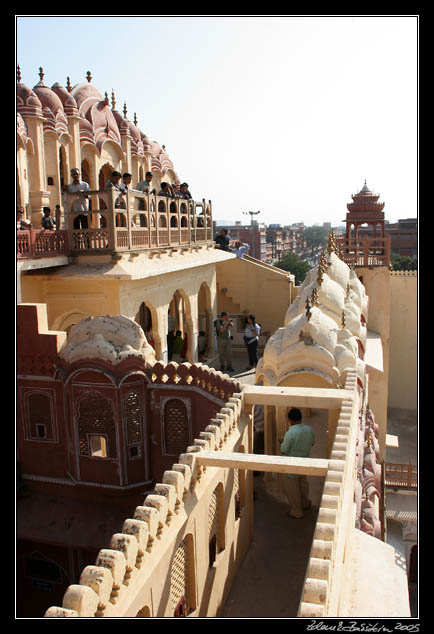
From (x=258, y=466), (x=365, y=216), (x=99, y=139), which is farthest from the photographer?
(x=365, y=216)

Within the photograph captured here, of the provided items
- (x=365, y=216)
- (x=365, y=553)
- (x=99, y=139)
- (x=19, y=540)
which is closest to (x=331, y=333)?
(x=365, y=553)

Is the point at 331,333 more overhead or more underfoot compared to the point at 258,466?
more overhead

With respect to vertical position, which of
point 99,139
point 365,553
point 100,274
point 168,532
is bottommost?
point 365,553

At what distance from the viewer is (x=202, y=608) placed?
21.7 ft

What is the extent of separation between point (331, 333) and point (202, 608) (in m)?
5.27

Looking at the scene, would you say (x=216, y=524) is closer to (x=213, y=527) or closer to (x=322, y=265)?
(x=213, y=527)

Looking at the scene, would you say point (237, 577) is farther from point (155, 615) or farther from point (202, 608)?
point (155, 615)

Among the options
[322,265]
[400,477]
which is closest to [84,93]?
[322,265]

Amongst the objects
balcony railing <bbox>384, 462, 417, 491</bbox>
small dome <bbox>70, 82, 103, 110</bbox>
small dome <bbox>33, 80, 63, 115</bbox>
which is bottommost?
balcony railing <bbox>384, 462, 417, 491</bbox>

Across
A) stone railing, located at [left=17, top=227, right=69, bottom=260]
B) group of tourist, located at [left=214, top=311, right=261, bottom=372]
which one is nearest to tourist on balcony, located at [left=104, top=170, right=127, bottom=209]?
stone railing, located at [left=17, top=227, right=69, bottom=260]

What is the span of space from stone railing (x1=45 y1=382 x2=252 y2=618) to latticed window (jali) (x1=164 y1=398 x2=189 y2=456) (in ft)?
7.05

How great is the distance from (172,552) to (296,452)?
125 inches

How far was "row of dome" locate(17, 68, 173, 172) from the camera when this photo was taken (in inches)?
537

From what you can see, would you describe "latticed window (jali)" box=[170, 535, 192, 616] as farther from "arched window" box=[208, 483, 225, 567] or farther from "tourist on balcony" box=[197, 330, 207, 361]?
"tourist on balcony" box=[197, 330, 207, 361]
